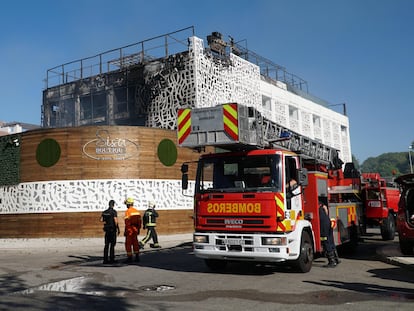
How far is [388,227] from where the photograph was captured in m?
15.9

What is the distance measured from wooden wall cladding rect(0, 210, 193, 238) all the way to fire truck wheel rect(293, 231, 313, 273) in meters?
12.4

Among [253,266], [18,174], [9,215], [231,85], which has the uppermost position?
[231,85]

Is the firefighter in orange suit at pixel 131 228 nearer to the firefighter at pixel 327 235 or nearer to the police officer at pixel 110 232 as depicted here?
the police officer at pixel 110 232

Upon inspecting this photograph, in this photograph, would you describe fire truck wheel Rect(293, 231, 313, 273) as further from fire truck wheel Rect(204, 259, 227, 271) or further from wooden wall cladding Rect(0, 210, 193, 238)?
wooden wall cladding Rect(0, 210, 193, 238)

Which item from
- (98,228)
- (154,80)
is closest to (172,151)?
(98,228)

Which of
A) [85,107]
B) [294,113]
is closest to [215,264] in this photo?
[85,107]

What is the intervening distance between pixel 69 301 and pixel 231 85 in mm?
23133

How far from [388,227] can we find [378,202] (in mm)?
1836

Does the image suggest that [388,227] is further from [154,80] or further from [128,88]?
[128,88]

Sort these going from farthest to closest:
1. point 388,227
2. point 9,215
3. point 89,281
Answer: point 9,215, point 388,227, point 89,281

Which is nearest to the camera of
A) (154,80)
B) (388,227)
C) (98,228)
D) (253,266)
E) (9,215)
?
(253,266)

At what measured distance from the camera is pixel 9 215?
70.3ft

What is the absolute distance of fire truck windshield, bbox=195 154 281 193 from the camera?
868 cm

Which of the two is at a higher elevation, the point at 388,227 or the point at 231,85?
the point at 231,85
